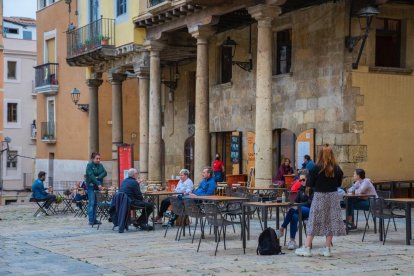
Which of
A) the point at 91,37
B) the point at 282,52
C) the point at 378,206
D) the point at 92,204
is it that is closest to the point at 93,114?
the point at 91,37

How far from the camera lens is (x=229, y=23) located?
25281mm

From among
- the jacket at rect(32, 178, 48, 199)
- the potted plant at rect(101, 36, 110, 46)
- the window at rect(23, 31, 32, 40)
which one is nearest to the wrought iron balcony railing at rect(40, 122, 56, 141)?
the potted plant at rect(101, 36, 110, 46)

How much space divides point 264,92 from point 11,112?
34.2m

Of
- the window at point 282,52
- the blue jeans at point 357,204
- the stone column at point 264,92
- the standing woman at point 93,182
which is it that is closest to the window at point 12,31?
the window at point 282,52

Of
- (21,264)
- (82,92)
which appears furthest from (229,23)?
(21,264)

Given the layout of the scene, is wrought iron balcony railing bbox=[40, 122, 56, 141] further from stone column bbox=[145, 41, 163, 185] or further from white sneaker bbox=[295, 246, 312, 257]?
white sneaker bbox=[295, 246, 312, 257]

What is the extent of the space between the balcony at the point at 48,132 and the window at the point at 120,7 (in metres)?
11.3

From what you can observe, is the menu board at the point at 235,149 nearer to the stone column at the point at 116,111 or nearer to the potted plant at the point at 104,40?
the stone column at the point at 116,111

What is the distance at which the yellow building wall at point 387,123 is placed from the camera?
20.8 meters

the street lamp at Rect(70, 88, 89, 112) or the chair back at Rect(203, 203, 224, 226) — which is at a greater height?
the street lamp at Rect(70, 88, 89, 112)

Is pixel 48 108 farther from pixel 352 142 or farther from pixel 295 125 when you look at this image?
pixel 352 142

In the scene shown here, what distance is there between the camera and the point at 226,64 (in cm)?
2714

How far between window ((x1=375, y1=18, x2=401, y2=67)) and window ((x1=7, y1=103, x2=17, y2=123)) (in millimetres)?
33986

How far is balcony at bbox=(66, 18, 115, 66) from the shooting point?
27.6m
